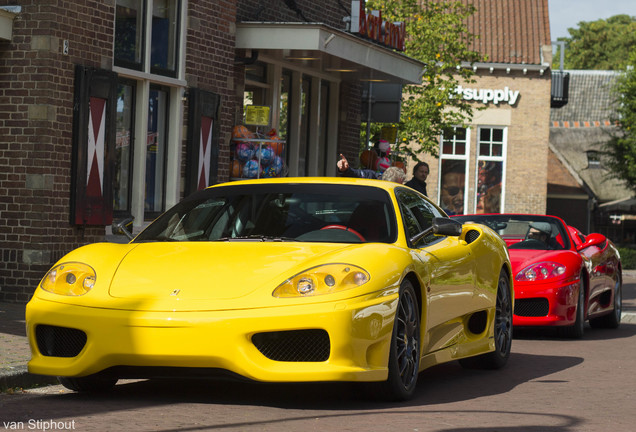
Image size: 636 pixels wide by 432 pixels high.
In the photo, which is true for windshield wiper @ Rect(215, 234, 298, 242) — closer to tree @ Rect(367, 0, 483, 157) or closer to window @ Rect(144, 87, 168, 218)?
window @ Rect(144, 87, 168, 218)

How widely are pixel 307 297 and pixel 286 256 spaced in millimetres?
490

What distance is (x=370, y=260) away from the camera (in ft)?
21.9

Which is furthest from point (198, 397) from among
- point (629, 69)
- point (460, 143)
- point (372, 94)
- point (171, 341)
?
point (629, 69)

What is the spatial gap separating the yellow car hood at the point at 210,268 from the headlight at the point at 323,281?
0.05 m

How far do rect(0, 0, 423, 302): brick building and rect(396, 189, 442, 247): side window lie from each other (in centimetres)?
518

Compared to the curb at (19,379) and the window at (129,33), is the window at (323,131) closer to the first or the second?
the window at (129,33)

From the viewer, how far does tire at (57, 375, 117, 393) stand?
269 inches

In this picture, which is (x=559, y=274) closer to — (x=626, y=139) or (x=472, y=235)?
(x=472, y=235)

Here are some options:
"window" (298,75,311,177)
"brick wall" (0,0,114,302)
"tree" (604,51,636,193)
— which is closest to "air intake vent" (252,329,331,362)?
"brick wall" (0,0,114,302)

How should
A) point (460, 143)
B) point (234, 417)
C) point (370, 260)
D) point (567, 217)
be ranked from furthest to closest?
point (567, 217), point (460, 143), point (370, 260), point (234, 417)

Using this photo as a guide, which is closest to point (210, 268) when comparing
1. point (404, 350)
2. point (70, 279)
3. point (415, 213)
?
point (70, 279)

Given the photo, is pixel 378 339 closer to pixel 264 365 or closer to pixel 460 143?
pixel 264 365

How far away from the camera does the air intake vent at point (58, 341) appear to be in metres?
6.59

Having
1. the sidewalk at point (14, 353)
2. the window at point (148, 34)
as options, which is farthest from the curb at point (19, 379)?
the window at point (148, 34)
